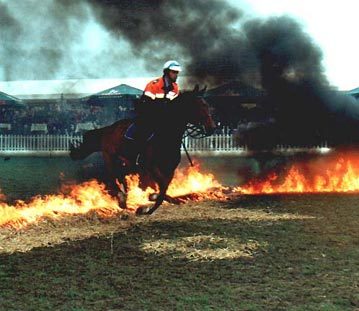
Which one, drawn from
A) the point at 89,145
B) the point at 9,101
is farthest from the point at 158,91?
the point at 9,101

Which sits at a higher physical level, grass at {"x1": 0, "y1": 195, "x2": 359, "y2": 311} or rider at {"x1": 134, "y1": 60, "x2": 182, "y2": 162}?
rider at {"x1": 134, "y1": 60, "x2": 182, "y2": 162}

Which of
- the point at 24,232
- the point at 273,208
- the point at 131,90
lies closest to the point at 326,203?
the point at 273,208

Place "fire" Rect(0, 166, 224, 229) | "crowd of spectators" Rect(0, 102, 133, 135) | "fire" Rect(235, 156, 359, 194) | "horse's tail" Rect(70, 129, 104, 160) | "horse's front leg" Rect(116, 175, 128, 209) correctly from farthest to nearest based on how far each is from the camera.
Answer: "crowd of spectators" Rect(0, 102, 133, 135), "fire" Rect(235, 156, 359, 194), "horse's tail" Rect(70, 129, 104, 160), "horse's front leg" Rect(116, 175, 128, 209), "fire" Rect(0, 166, 224, 229)

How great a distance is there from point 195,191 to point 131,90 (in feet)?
63.4

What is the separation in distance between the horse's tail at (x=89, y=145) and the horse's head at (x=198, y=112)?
3303 mm

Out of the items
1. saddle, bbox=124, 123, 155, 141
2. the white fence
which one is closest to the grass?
saddle, bbox=124, 123, 155, 141

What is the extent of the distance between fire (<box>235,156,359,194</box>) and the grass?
453 centimetres

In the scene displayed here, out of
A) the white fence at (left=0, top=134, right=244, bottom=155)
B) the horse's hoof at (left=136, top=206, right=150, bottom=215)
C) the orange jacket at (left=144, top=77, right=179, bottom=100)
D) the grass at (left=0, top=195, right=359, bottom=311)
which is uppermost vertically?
the orange jacket at (left=144, top=77, right=179, bottom=100)

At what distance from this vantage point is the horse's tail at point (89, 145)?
1465cm

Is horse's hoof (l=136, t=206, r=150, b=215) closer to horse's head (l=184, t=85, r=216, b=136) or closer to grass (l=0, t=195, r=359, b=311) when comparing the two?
grass (l=0, t=195, r=359, b=311)

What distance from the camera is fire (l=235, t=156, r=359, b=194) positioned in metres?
16.5

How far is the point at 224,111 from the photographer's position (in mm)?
28219

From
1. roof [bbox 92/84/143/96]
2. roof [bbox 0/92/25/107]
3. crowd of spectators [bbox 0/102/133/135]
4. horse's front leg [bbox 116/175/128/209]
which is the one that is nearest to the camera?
horse's front leg [bbox 116/175/128/209]

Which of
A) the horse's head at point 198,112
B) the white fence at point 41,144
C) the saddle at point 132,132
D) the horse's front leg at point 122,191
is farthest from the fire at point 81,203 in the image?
the white fence at point 41,144
